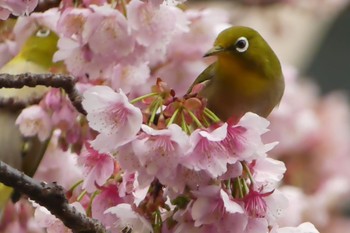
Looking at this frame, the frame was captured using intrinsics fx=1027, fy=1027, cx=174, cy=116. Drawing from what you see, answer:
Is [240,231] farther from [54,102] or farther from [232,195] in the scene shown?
[54,102]

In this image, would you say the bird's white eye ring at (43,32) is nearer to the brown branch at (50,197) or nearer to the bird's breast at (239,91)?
the bird's breast at (239,91)

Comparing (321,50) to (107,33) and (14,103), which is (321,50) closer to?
(14,103)

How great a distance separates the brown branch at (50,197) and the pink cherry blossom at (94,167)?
16cm

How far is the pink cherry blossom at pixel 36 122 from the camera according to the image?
2.53 m

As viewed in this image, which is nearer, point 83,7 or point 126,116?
point 126,116

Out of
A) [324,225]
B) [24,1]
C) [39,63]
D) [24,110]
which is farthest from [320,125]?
[24,1]

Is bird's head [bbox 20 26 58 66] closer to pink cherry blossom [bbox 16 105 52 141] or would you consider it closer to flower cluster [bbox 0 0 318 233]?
pink cherry blossom [bbox 16 105 52 141]

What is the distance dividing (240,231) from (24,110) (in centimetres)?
96

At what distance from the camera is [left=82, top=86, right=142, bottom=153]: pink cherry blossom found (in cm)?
179

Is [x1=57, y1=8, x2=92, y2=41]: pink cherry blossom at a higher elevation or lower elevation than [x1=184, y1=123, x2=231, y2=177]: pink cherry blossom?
lower

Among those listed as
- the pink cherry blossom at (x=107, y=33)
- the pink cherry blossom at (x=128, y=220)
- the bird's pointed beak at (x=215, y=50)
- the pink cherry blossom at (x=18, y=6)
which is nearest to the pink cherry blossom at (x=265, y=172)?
the pink cherry blossom at (x=128, y=220)

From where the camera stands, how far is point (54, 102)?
8.20 feet

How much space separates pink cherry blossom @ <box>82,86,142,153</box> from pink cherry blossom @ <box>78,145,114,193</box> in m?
0.13

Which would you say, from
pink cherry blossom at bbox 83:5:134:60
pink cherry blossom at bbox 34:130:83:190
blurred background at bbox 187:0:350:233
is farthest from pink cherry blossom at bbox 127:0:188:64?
blurred background at bbox 187:0:350:233
